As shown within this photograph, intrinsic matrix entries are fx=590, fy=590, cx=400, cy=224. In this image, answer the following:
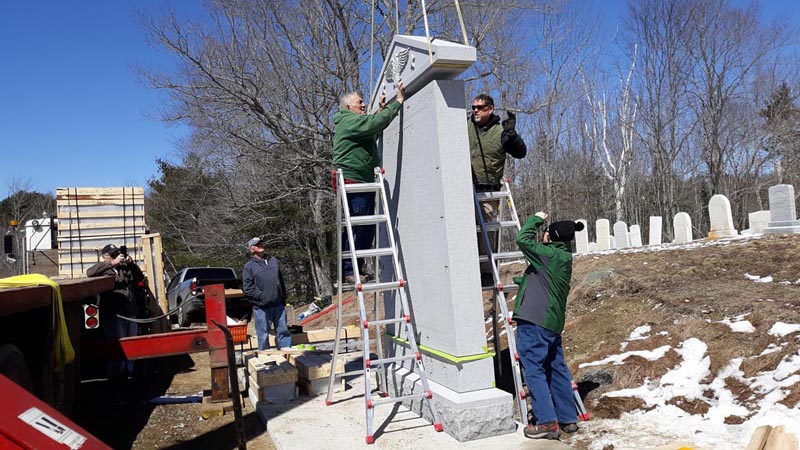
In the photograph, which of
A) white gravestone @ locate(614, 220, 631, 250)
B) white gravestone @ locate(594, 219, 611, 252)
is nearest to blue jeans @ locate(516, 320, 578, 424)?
white gravestone @ locate(614, 220, 631, 250)

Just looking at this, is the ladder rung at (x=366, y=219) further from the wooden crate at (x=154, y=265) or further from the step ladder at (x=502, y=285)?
the wooden crate at (x=154, y=265)

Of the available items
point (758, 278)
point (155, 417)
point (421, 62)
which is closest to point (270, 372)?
point (155, 417)

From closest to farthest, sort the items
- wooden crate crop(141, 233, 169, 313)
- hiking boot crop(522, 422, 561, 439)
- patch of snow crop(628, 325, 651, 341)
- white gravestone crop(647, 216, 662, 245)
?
hiking boot crop(522, 422, 561, 439) → patch of snow crop(628, 325, 651, 341) → wooden crate crop(141, 233, 169, 313) → white gravestone crop(647, 216, 662, 245)

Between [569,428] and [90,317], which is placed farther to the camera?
[90,317]

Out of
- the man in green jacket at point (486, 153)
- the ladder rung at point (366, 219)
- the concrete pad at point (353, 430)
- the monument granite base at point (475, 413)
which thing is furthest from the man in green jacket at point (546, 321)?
the ladder rung at point (366, 219)

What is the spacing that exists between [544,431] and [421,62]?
3288 millimetres

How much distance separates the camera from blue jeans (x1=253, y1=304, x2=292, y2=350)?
8.45m

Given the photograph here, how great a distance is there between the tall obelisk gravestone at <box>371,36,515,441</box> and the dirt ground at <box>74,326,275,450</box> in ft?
5.90

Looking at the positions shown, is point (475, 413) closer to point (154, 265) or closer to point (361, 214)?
point (361, 214)

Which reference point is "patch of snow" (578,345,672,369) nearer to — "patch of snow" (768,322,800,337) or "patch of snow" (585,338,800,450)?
"patch of snow" (585,338,800,450)

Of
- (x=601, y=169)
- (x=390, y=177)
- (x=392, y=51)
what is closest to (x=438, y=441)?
(x=390, y=177)

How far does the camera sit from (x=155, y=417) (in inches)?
268

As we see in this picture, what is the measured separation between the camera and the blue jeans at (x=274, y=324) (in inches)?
332

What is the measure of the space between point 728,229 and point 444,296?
37.9 ft
